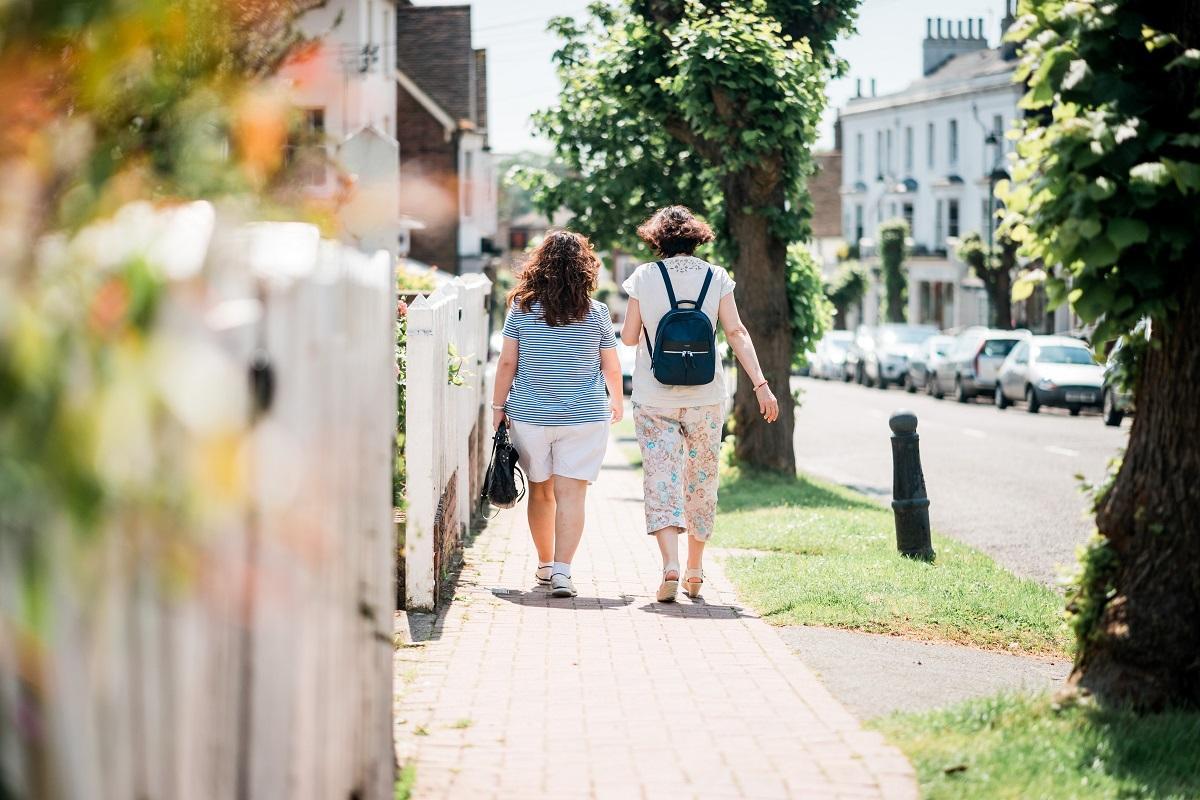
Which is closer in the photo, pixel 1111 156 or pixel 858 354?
pixel 1111 156

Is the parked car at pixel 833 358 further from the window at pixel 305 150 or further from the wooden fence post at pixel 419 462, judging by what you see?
the window at pixel 305 150

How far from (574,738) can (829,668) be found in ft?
5.47

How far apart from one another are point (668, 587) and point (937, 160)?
65.5 m

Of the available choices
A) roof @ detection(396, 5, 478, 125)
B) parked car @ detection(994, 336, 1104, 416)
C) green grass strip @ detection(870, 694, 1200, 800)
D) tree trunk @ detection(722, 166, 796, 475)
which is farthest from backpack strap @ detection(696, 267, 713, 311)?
roof @ detection(396, 5, 478, 125)

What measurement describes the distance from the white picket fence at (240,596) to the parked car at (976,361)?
110 ft

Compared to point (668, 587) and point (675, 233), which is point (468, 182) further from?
point (668, 587)

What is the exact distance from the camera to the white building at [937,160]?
65.7 meters

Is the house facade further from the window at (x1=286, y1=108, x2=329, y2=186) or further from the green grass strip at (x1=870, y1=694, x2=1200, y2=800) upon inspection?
the window at (x1=286, y1=108, x2=329, y2=186)

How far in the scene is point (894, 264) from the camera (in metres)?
71.2

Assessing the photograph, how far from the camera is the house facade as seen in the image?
48.3 metres

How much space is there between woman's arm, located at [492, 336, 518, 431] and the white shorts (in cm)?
22

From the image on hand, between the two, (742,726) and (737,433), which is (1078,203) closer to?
(742,726)

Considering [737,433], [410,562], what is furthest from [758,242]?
[410,562]

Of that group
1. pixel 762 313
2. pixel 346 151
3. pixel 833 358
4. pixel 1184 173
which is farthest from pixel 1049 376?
pixel 1184 173
